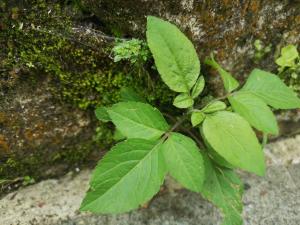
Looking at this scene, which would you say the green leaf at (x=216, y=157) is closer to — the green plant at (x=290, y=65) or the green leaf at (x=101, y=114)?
the green leaf at (x=101, y=114)

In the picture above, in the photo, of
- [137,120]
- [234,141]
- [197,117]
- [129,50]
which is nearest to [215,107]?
[197,117]

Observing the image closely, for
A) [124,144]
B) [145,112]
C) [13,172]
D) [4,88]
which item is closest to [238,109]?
[145,112]

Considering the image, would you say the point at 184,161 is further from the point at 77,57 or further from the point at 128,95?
the point at 77,57

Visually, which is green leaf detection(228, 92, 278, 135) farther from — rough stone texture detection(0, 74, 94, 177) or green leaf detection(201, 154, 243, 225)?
rough stone texture detection(0, 74, 94, 177)

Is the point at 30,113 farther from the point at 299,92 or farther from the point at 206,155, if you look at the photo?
the point at 299,92

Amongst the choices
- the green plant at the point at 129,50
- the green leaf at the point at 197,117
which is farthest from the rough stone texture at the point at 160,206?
the green plant at the point at 129,50

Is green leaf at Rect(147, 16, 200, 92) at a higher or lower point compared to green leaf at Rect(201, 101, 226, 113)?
higher

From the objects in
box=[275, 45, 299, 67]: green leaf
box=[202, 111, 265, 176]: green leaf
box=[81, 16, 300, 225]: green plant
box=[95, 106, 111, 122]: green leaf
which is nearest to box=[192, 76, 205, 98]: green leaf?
box=[81, 16, 300, 225]: green plant
